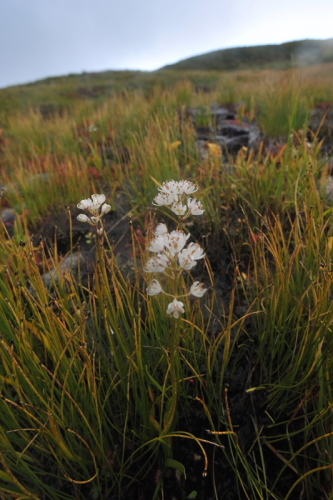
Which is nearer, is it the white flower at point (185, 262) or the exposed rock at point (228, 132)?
the white flower at point (185, 262)

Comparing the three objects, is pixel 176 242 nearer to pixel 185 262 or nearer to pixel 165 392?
pixel 185 262

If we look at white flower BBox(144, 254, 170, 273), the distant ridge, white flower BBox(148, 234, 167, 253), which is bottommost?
white flower BBox(144, 254, 170, 273)

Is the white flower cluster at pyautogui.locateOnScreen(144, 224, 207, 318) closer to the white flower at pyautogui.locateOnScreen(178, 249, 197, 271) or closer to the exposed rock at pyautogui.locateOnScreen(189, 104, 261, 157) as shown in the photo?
the white flower at pyautogui.locateOnScreen(178, 249, 197, 271)

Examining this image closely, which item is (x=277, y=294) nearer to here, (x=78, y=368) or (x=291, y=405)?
(x=291, y=405)

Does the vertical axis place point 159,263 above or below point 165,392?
above

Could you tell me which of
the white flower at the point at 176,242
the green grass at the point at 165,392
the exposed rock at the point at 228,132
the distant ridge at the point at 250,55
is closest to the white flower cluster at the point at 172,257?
the white flower at the point at 176,242

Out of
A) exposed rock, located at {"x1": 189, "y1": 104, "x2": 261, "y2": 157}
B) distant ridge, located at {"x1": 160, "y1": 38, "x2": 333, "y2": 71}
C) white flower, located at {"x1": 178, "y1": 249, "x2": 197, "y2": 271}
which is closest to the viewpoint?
white flower, located at {"x1": 178, "y1": 249, "x2": 197, "y2": 271}

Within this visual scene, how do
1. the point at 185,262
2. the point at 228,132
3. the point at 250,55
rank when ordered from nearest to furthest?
the point at 185,262
the point at 228,132
the point at 250,55

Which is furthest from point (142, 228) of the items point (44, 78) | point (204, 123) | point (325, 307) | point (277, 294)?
point (44, 78)

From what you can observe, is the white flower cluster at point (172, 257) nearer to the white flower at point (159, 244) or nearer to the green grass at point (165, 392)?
the white flower at point (159, 244)

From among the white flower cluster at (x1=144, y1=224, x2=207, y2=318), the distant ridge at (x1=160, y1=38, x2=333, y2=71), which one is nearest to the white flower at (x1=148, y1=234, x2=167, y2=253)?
the white flower cluster at (x1=144, y1=224, x2=207, y2=318)

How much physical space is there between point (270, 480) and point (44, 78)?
32558 millimetres

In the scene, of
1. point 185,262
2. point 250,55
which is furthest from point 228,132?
point 250,55

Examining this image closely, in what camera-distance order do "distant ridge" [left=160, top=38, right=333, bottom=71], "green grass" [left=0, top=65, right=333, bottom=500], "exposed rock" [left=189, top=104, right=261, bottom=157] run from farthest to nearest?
"distant ridge" [left=160, top=38, right=333, bottom=71], "exposed rock" [left=189, top=104, right=261, bottom=157], "green grass" [left=0, top=65, right=333, bottom=500]
